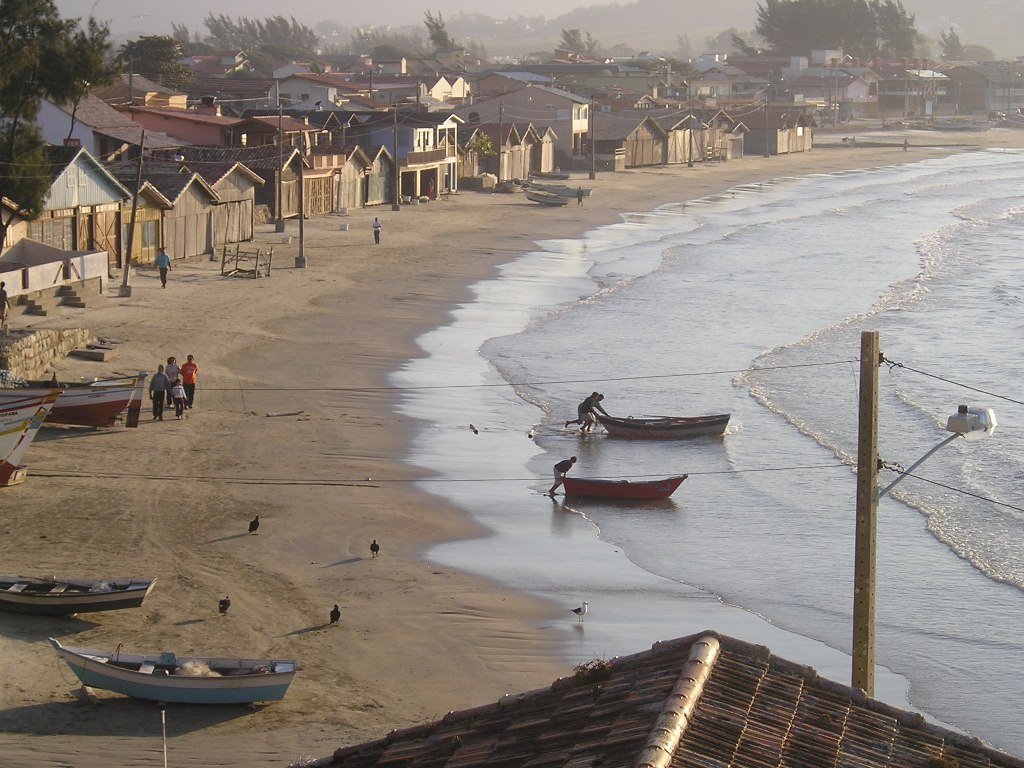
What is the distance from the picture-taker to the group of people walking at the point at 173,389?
26.9 m

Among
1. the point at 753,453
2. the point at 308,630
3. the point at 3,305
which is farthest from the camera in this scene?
the point at 3,305

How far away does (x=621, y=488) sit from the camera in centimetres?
2500

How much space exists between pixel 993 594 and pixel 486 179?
59560mm

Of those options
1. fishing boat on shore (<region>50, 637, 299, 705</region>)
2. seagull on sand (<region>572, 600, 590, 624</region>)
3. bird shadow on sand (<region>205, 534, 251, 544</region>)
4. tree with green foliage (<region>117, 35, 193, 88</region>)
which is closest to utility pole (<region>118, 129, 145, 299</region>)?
bird shadow on sand (<region>205, 534, 251, 544</region>)

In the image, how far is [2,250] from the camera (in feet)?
118

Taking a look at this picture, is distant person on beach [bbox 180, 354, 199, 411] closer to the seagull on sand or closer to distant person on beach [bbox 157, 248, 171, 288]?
the seagull on sand

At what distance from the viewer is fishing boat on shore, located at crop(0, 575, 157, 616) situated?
1634 centimetres

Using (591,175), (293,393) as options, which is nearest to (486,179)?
(591,175)

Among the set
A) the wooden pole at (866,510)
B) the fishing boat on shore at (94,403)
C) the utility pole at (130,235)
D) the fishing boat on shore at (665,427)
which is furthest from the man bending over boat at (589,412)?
the wooden pole at (866,510)

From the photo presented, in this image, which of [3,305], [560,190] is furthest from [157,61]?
[3,305]

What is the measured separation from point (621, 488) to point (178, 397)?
8.84 m

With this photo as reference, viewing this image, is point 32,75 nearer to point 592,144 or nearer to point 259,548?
point 259,548

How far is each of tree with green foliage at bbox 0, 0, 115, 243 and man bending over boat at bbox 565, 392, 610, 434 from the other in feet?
53.2

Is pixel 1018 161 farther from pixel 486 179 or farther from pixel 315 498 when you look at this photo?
pixel 315 498
